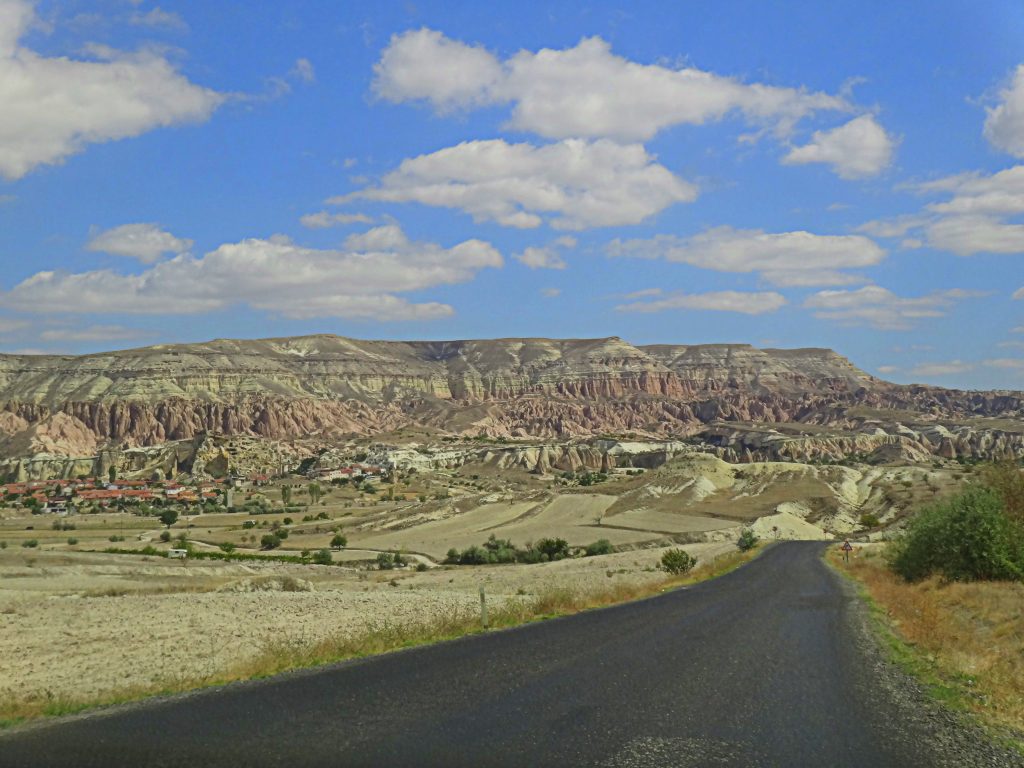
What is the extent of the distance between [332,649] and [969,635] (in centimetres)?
1543

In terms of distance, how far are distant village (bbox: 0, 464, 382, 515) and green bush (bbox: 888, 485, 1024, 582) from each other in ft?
365

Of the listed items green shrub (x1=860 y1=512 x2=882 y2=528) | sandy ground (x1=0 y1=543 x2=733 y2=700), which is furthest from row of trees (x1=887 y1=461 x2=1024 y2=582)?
green shrub (x1=860 y1=512 x2=882 y2=528)

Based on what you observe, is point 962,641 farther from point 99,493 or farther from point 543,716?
point 99,493

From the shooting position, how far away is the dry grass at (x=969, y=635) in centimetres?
1390

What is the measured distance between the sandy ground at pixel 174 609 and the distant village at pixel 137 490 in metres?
74.2

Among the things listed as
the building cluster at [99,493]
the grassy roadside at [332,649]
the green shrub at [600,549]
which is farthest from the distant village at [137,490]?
the grassy roadside at [332,649]

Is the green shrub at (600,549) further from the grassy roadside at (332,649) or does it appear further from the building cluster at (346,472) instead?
the building cluster at (346,472)

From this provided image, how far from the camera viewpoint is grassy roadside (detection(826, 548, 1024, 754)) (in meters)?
13.4

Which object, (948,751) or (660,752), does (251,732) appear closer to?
(660,752)

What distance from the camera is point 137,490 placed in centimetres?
15238

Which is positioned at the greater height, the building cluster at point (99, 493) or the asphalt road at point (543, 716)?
the asphalt road at point (543, 716)

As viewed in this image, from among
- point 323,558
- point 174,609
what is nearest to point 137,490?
point 323,558

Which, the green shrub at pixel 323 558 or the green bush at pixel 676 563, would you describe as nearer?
the green bush at pixel 676 563

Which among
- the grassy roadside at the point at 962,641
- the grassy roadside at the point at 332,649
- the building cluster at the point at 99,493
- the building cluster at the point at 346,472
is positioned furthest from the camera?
the building cluster at the point at 346,472
